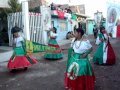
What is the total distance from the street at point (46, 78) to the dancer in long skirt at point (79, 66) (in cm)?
90

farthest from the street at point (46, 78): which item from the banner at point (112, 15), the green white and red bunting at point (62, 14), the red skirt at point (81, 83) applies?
the green white and red bunting at point (62, 14)

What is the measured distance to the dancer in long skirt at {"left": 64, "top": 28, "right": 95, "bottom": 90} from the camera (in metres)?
5.57

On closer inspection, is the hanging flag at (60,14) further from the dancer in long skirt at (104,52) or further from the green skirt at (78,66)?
the green skirt at (78,66)

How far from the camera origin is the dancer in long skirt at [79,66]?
5.57 metres

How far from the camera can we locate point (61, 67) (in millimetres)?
9492

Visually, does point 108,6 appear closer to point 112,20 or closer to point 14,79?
point 112,20

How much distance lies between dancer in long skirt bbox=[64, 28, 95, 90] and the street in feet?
2.94

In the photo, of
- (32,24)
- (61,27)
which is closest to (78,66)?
(32,24)

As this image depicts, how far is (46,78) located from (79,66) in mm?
2373

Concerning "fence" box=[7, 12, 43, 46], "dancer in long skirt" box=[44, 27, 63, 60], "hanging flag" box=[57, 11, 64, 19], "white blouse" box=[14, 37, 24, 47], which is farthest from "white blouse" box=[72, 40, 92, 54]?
"hanging flag" box=[57, 11, 64, 19]

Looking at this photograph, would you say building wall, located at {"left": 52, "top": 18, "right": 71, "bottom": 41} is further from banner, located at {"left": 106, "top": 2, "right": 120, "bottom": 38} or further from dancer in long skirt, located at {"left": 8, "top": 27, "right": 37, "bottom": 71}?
banner, located at {"left": 106, "top": 2, "right": 120, "bottom": 38}

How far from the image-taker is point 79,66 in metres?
5.57

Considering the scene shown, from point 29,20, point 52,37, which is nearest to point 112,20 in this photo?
point 52,37

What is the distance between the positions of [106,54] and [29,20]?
8.00 metres
